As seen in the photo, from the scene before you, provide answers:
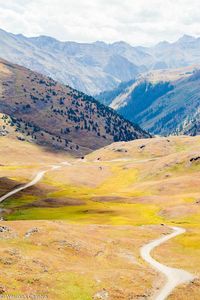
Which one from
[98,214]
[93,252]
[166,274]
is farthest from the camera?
[98,214]

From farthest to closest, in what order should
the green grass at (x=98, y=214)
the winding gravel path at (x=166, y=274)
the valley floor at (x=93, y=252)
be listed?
1. the green grass at (x=98, y=214)
2. the winding gravel path at (x=166, y=274)
3. the valley floor at (x=93, y=252)

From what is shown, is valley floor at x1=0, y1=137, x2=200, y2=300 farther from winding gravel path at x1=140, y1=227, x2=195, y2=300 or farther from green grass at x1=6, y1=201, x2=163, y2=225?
winding gravel path at x1=140, y1=227, x2=195, y2=300

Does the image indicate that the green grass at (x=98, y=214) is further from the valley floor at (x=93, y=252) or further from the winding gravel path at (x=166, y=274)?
the winding gravel path at (x=166, y=274)

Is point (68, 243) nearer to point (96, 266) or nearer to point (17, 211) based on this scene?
point (96, 266)

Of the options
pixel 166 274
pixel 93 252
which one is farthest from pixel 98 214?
pixel 166 274

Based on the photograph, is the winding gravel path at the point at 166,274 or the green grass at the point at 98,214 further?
the green grass at the point at 98,214

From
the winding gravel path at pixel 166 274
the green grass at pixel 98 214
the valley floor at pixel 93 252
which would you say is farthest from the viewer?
the green grass at pixel 98 214

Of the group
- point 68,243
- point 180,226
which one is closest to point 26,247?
point 68,243

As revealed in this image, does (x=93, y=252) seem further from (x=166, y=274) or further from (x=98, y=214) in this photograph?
(x=98, y=214)

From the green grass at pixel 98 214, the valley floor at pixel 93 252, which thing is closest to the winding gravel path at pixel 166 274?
the valley floor at pixel 93 252

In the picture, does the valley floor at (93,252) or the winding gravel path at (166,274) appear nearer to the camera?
the valley floor at (93,252)

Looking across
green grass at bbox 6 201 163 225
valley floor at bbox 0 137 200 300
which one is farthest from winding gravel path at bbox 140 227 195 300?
green grass at bbox 6 201 163 225

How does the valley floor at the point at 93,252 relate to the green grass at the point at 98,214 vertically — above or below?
above

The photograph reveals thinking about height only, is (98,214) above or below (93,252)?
below
